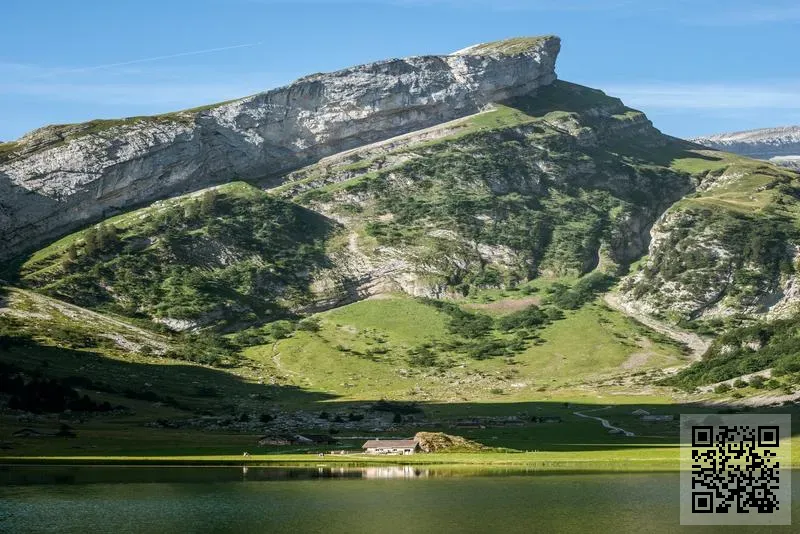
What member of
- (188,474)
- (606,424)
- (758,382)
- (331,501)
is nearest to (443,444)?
(188,474)

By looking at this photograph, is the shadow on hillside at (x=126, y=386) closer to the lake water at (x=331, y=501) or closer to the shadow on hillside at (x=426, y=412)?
the shadow on hillside at (x=426, y=412)

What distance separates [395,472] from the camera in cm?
9975

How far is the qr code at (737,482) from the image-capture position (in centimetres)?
6819

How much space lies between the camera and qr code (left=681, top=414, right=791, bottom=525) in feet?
224

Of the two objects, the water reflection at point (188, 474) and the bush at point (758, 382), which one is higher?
the bush at point (758, 382)

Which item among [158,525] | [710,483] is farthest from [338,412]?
[158,525]

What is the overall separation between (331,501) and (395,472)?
2460cm

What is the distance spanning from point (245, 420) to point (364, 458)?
183 ft

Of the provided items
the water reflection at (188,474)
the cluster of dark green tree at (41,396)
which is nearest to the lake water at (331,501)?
the water reflection at (188,474)

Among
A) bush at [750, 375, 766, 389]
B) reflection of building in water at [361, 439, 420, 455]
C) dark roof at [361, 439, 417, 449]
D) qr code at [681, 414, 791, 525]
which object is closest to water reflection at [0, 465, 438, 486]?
reflection of building in water at [361, 439, 420, 455]

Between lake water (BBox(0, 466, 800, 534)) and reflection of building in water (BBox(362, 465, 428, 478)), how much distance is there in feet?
1.38

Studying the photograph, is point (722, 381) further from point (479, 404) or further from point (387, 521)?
point (387, 521)

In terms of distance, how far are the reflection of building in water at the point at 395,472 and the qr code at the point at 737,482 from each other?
27237 millimetres

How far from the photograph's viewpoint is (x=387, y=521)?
65.9 meters
